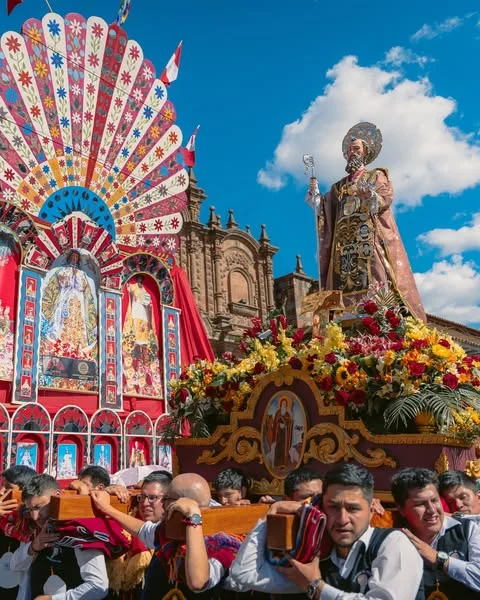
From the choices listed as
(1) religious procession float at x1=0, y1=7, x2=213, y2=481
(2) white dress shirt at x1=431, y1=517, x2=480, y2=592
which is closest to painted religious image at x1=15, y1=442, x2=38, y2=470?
(1) religious procession float at x1=0, y1=7, x2=213, y2=481

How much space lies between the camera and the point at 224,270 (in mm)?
22281

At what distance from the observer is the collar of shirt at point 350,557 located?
66.1 inches

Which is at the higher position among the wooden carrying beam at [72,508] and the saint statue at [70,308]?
the saint statue at [70,308]

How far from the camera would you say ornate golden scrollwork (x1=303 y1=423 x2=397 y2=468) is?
3.66 m

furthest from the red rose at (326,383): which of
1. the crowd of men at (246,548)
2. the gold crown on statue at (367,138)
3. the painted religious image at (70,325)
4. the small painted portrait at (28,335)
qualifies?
the painted religious image at (70,325)

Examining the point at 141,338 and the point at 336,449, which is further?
the point at 141,338

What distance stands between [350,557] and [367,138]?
6.68 m

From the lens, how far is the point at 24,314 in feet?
30.9

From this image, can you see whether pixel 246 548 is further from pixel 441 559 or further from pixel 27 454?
pixel 27 454

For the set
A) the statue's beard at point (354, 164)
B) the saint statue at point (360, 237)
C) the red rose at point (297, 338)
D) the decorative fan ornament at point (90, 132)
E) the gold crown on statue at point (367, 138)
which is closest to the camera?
the red rose at point (297, 338)

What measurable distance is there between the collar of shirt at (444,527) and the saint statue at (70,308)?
28.8ft

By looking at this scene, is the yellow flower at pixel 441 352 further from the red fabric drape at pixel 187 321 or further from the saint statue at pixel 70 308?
the red fabric drape at pixel 187 321

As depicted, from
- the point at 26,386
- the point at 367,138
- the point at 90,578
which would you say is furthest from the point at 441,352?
the point at 26,386

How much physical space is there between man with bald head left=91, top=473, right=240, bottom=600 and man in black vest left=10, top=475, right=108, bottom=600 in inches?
10.9
